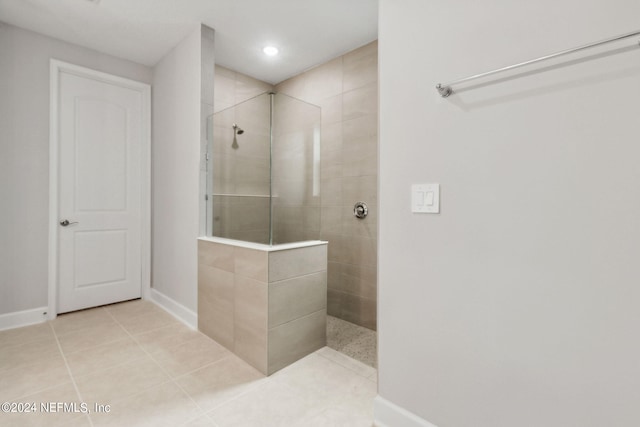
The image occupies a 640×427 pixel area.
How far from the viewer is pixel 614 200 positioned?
2.95ft

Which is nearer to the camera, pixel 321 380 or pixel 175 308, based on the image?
pixel 321 380

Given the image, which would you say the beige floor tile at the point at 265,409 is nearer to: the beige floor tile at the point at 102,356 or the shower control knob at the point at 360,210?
the beige floor tile at the point at 102,356

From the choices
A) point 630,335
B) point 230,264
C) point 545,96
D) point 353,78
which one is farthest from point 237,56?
point 630,335

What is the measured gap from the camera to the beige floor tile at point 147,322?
99.7 inches

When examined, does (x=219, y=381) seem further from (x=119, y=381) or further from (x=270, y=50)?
(x=270, y=50)

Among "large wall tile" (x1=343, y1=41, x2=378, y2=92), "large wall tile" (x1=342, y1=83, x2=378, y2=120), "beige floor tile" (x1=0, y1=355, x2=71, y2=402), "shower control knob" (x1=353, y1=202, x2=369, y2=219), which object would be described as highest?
"large wall tile" (x1=343, y1=41, x2=378, y2=92)

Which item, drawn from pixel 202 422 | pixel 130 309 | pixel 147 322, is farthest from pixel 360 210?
pixel 130 309

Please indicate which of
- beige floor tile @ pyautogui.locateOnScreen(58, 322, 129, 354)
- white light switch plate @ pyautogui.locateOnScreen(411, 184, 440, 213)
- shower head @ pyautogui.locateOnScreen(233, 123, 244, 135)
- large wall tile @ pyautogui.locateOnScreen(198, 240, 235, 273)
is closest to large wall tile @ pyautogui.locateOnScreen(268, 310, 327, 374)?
large wall tile @ pyautogui.locateOnScreen(198, 240, 235, 273)

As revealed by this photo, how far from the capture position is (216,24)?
2502 mm

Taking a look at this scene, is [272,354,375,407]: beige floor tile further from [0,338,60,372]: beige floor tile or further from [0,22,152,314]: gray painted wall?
[0,22,152,314]: gray painted wall

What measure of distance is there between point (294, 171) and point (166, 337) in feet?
5.47

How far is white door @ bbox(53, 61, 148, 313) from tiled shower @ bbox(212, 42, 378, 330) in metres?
1.03

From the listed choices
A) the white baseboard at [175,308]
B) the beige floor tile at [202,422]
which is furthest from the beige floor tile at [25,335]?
the beige floor tile at [202,422]

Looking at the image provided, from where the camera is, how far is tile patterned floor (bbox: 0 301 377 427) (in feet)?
4.91
